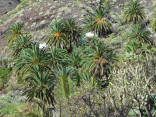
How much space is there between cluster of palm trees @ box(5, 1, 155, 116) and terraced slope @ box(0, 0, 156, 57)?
5.83 metres

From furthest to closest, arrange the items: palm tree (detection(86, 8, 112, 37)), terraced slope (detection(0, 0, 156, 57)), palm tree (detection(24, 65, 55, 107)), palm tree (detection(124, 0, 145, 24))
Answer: terraced slope (detection(0, 0, 156, 57)) → palm tree (detection(124, 0, 145, 24)) → palm tree (detection(86, 8, 112, 37)) → palm tree (detection(24, 65, 55, 107))

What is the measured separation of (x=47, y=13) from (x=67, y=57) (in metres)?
21.7

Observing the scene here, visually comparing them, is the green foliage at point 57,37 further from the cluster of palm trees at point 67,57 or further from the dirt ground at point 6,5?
the dirt ground at point 6,5

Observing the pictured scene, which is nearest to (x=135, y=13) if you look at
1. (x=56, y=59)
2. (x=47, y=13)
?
(x=56, y=59)

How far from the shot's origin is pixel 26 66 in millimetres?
31062

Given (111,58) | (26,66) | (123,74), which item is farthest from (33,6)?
(123,74)

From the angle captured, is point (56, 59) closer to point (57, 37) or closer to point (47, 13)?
point (57, 37)

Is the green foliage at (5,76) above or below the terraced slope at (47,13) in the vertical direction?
below

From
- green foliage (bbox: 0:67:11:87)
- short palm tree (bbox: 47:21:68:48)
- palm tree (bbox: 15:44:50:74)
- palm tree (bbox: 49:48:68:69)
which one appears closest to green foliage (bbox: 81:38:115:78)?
palm tree (bbox: 49:48:68:69)

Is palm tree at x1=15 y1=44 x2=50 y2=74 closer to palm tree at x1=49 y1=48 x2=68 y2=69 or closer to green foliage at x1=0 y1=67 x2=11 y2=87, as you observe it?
palm tree at x1=49 y1=48 x2=68 y2=69

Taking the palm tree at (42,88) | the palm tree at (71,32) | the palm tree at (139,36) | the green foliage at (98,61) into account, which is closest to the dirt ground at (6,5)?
the palm tree at (71,32)

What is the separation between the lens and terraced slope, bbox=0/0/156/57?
156 feet

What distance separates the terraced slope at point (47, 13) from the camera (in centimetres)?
4741

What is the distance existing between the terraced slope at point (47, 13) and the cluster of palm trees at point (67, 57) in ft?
19.1
